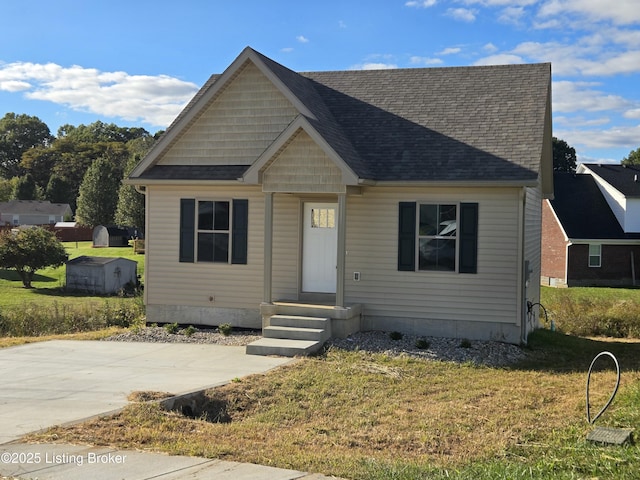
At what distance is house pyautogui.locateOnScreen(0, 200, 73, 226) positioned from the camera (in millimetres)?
85000

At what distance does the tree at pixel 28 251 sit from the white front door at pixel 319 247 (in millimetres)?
22152

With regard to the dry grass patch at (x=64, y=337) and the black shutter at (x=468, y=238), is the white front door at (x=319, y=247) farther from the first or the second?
the dry grass patch at (x=64, y=337)

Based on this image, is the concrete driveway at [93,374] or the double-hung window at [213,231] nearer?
the concrete driveway at [93,374]

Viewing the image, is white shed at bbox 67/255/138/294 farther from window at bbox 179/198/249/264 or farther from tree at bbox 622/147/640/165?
tree at bbox 622/147/640/165

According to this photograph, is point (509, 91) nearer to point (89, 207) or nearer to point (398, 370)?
point (398, 370)

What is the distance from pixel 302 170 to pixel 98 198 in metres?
55.2

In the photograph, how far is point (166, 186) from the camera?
51.9ft

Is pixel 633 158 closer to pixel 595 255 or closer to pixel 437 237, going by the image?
pixel 595 255

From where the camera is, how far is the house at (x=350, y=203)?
45.3 feet

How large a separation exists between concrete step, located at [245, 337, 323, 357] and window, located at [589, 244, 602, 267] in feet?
96.8

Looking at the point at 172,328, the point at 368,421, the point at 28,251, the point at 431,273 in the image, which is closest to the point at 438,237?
the point at 431,273

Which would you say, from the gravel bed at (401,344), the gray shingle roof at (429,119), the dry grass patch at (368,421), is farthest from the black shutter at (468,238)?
the dry grass patch at (368,421)

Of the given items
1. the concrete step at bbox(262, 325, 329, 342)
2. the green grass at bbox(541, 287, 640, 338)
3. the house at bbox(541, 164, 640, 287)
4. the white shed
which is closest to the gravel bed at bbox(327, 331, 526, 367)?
the concrete step at bbox(262, 325, 329, 342)

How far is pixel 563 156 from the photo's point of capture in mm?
72062
